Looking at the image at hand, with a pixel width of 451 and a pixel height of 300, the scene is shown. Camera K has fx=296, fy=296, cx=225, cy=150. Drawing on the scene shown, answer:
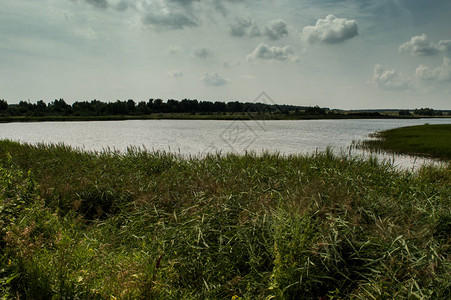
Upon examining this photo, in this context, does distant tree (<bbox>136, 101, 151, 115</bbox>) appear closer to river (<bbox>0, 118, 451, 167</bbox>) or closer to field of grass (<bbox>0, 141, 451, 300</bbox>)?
river (<bbox>0, 118, 451, 167</bbox>)

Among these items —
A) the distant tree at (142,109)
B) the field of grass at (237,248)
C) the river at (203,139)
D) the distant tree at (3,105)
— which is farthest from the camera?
the distant tree at (142,109)

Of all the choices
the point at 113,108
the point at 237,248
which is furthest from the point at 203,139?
the point at 113,108

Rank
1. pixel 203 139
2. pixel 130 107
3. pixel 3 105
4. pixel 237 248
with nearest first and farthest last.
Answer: pixel 237 248, pixel 203 139, pixel 3 105, pixel 130 107

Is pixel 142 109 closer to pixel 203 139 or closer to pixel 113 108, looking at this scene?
pixel 113 108

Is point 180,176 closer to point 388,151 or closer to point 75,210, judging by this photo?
point 75,210

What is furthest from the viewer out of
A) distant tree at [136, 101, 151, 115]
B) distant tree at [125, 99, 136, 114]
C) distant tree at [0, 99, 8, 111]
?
distant tree at [136, 101, 151, 115]

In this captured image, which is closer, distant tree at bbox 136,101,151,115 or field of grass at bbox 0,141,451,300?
field of grass at bbox 0,141,451,300

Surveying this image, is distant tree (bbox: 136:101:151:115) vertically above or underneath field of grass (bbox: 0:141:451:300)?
above

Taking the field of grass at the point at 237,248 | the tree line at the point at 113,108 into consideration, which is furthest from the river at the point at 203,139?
the tree line at the point at 113,108

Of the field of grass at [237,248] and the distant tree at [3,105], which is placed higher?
the distant tree at [3,105]

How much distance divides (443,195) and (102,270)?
763 centimetres

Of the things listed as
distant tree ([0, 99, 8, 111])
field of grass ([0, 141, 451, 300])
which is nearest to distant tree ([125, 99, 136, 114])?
distant tree ([0, 99, 8, 111])

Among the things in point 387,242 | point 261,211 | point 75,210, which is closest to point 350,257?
point 387,242

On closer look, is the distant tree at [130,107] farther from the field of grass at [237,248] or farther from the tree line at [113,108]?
the field of grass at [237,248]
